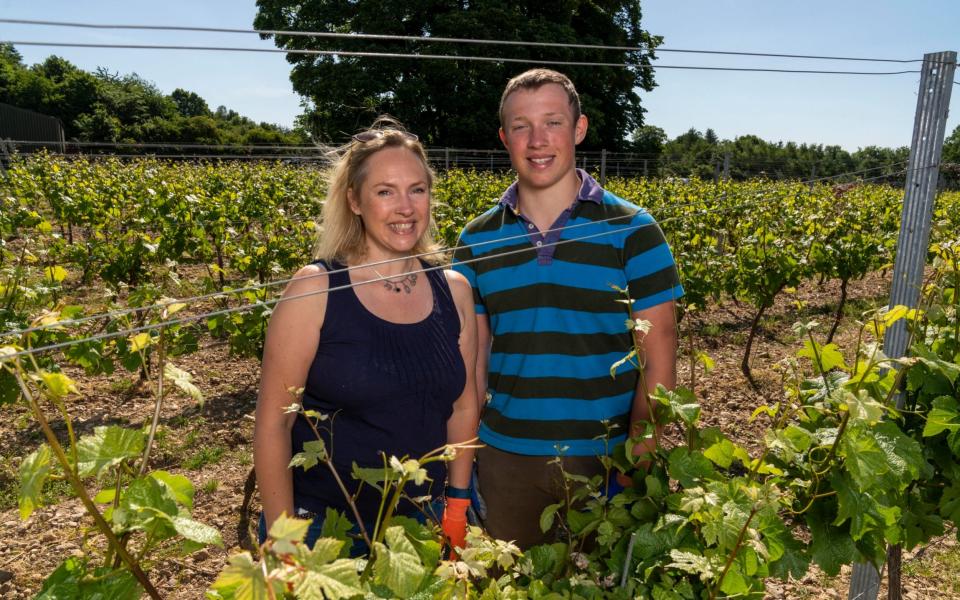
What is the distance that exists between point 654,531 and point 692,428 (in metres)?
0.22

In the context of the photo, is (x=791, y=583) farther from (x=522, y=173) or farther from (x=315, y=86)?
(x=315, y=86)

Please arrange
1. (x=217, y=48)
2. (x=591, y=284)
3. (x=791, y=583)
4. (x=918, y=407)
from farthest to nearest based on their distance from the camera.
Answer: (x=791, y=583)
(x=591, y=284)
(x=918, y=407)
(x=217, y=48)

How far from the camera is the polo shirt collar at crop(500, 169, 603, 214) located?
2.07 meters

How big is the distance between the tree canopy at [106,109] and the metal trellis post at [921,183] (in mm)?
34337

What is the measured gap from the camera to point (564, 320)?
204 centimetres

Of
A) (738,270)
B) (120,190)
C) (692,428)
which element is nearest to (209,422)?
(692,428)

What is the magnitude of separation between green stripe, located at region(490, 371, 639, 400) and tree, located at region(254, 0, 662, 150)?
22.7 metres

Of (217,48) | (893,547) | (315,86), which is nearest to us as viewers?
(217,48)

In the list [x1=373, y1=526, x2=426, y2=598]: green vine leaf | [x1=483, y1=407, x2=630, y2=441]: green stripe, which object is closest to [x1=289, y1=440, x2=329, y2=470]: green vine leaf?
[x1=373, y1=526, x2=426, y2=598]: green vine leaf

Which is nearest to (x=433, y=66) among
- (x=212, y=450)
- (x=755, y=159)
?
(x=755, y=159)

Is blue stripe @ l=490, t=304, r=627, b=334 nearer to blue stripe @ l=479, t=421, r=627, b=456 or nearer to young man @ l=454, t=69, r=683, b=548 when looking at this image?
young man @ l=454, t=69, r=683, b=548

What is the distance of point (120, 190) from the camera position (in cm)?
1020

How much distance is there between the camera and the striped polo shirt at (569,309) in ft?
6.57

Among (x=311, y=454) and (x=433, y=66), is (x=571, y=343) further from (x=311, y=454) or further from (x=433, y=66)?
(x=433, y=66)
